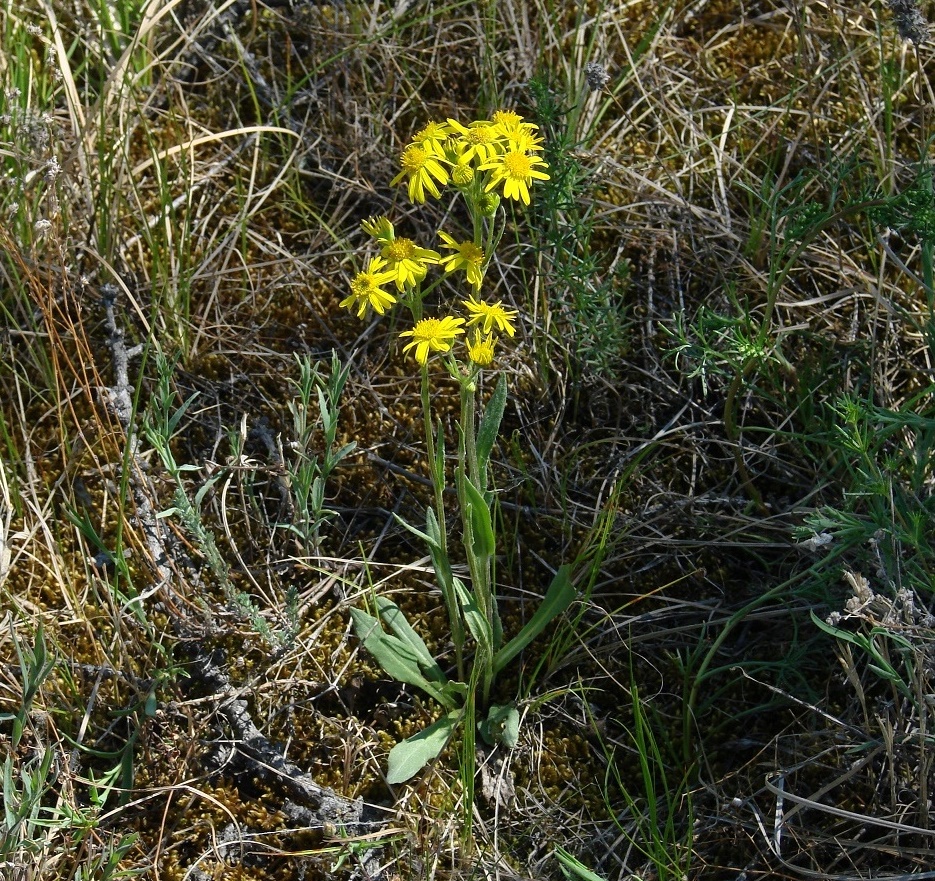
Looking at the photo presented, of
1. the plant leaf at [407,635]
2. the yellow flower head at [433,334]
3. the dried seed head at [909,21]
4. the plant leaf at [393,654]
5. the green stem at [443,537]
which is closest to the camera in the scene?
the yellow flower head at [433,334]

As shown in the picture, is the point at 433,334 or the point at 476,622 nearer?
the point at 433,334

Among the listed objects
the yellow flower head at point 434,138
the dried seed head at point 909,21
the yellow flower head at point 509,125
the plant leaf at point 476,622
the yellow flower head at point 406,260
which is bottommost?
the plant leaf at point 476,622

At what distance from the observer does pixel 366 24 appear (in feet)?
9.45

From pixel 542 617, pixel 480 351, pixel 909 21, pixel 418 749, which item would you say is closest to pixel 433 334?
pixel 480 351

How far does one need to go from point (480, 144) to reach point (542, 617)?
0.98 m

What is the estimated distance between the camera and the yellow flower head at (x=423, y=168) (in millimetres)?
1676

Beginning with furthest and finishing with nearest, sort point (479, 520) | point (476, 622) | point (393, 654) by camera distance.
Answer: point (393, 654) → point (476, 622) → point (479, 520)

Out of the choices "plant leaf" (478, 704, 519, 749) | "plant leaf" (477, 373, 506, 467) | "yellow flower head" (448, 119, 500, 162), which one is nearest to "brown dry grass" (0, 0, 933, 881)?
"plant leaf" (478, 704, 519, 749)

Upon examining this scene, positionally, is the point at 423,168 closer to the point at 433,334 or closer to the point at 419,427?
the point at 433,334

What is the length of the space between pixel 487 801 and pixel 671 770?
390 millimetres

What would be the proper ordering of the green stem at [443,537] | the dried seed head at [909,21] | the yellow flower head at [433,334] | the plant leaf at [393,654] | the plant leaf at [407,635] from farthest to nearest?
1. the plant leaf at [407,635]
2. the plant leaf at [393,654]
3. the dried seed head at [909,21]
4. the green stem at [443,537]
5. the yellow flower head at [433,334]

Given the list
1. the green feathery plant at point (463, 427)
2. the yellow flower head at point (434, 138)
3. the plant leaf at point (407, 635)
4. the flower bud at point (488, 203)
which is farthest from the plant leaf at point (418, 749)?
the yellow flower head at point (434, 138)

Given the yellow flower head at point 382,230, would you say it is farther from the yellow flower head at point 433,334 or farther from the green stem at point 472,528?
the green stem at point 472,528

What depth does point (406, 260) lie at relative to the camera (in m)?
1.66
